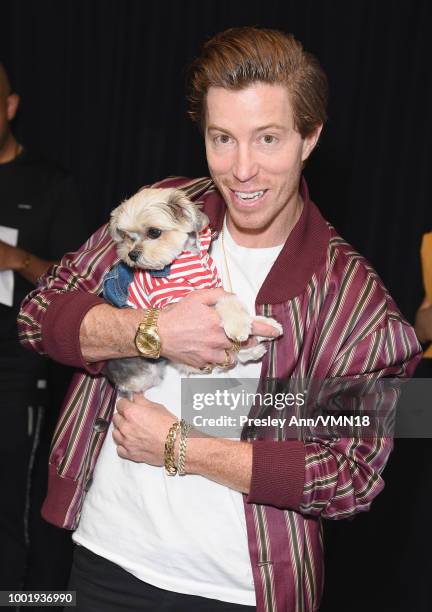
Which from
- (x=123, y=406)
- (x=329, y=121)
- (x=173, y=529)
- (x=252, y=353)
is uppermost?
(x=329, y=121)

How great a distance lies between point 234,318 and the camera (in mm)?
1615

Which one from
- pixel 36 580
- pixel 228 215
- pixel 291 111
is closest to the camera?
pixel 291 111

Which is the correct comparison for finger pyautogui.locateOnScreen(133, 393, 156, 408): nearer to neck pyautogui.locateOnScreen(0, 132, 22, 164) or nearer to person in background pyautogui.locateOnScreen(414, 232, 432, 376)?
person in background pyautogui.locateOnScreen(414, 232, 432, 376)

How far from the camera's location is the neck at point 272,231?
5.55 feet

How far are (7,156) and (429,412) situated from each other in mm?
1919

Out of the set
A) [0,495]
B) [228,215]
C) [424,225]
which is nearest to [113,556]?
[228,215]

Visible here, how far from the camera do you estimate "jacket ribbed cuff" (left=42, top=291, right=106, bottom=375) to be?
163 cm

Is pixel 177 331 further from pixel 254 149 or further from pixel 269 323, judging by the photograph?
pixel 254 149

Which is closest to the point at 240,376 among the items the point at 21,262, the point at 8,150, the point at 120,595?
the point at 120,595

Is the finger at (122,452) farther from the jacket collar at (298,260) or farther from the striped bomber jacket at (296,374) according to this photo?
the jacket collar at (298,260)

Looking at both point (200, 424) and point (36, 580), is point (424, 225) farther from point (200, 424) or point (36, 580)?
point (36, 580)

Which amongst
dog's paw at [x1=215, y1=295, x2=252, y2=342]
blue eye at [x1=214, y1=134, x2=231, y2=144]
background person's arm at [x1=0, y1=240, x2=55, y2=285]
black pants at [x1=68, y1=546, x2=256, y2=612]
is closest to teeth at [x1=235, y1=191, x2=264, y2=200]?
blue eye at [x1=214, y1=134, x2=231, y2=144]

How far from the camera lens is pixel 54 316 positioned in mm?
1655

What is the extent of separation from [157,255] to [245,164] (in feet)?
1.15
